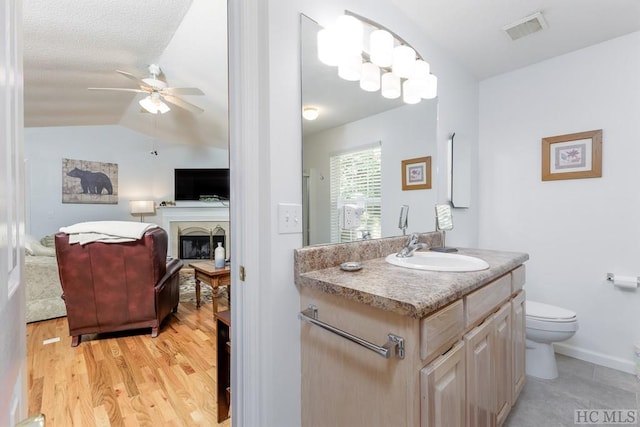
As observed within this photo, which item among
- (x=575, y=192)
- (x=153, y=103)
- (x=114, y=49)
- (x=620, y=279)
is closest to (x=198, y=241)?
(x=153, y=103)

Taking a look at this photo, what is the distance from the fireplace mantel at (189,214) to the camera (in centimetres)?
557

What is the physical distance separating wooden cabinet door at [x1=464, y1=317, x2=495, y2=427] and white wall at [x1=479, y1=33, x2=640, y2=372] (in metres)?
1.47

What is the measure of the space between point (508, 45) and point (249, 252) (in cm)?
232

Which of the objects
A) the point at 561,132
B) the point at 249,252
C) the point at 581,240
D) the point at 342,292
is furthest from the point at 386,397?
the point at 561,132

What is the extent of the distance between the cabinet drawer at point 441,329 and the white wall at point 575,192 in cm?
181

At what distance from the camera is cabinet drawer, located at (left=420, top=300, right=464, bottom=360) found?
0.82 meters

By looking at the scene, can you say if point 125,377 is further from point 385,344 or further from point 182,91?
point 182,91

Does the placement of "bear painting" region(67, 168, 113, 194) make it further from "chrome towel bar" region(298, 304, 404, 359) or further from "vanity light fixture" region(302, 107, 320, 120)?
"chrome towel bar" region(298, 304, 404, 359)

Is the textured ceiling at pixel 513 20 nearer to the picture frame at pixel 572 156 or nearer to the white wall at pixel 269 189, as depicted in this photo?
the picture frame at pixel 572 156

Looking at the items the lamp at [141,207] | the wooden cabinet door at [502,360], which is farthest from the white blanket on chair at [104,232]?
the lamp at [141,207]

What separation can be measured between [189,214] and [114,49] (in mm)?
3529

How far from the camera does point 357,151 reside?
1.55 m

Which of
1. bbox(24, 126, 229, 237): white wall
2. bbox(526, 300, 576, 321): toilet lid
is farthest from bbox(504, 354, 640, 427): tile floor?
bbox(24, 126, 229, 237): white wall

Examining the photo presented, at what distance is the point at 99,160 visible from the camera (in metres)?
5.27
